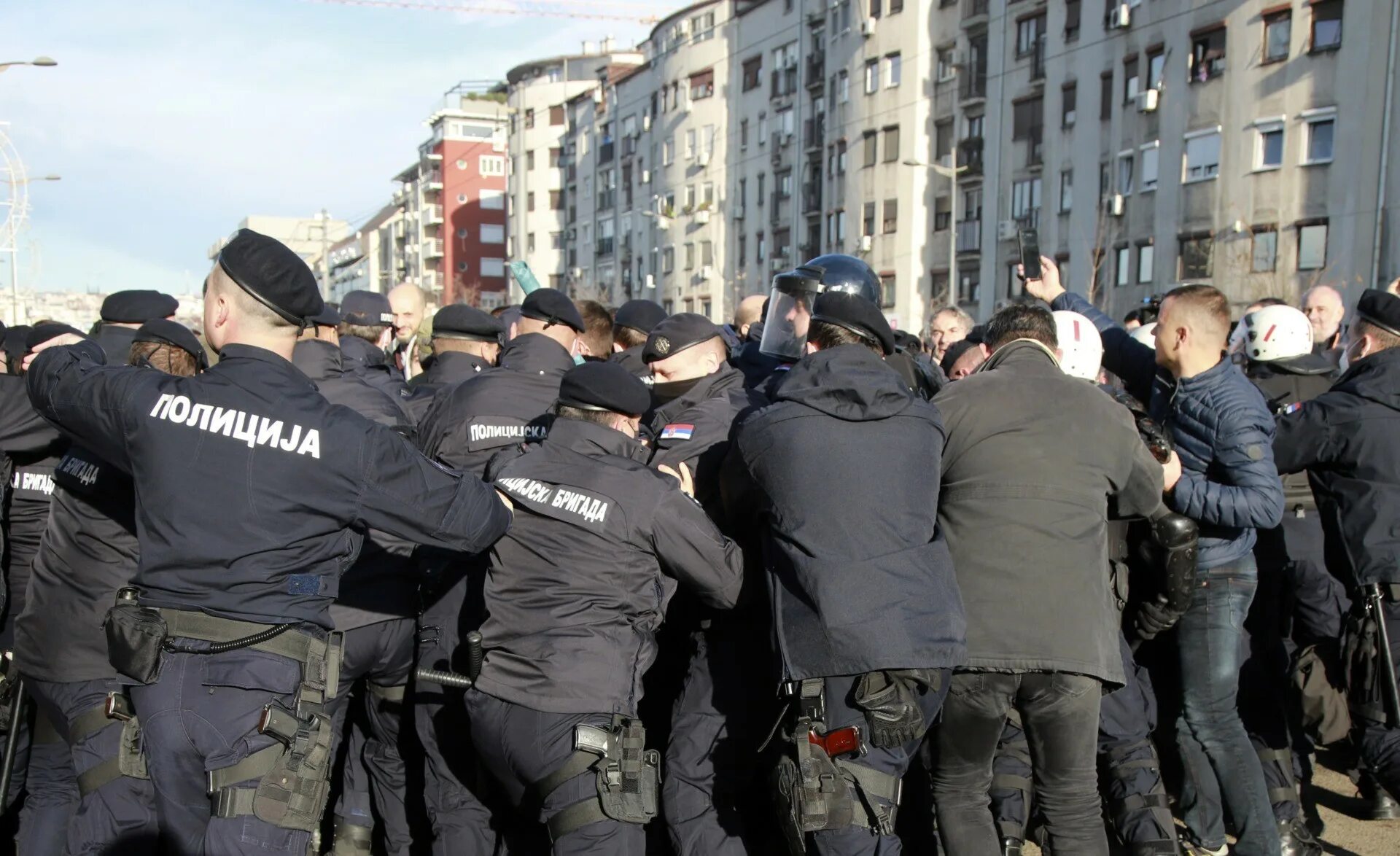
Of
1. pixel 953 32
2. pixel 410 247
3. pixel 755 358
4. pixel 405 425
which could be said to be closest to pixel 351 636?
pixel 405 425

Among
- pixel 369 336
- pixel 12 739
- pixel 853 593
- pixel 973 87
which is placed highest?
pixel 973 87

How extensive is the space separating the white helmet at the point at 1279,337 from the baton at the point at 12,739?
594cm

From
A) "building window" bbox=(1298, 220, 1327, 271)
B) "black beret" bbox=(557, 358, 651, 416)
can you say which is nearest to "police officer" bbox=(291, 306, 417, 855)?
"black beret" bbox=(557, 358, 651, 416)

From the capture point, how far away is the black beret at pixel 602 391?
13.7 ft

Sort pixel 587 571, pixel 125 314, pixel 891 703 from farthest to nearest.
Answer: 1. pixel 125 314
2. pixel 587 571
3. pixel 891 703

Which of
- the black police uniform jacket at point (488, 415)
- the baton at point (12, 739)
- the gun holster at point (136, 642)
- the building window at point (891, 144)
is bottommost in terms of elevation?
the baton at point (12, 739)

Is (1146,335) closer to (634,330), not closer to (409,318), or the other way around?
(634,330)

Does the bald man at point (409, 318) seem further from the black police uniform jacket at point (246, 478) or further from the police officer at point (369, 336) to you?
the black police uniform jacket at point (246, 478)

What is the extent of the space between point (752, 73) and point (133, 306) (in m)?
51.4

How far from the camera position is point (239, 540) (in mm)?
3613

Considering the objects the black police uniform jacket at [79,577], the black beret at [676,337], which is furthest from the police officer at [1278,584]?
the black police uniform jacket at [79,577]

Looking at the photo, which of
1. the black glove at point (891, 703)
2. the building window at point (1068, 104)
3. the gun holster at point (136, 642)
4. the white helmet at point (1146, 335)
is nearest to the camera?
the gun holster at point (136, 642)

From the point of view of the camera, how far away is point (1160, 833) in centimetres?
494

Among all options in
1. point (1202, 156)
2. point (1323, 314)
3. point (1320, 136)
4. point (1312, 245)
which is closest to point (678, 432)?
point (1323, 314)
